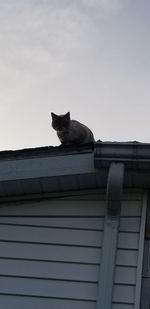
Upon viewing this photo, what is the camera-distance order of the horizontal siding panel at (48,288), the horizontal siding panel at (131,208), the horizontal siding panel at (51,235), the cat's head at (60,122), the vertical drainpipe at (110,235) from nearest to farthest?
the vertical drainpipe at (110,235) < the horizontal siding panel at (48,288) < the horizontal siding panel at (51,235) < the horizontal siding panel at (131,208) < the cat's head at (60,122)

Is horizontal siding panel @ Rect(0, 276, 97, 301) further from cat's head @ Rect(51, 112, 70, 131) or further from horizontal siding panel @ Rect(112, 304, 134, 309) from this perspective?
cat's head @ Rect(51, 112, 70, 131)

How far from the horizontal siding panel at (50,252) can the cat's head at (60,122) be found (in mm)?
2445

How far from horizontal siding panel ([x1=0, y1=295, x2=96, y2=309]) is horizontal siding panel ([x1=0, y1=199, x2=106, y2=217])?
29.9 inches

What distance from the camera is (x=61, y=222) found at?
5426 mm

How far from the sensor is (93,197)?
18.3ft

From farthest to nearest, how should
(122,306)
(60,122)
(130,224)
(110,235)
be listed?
(60,122) → (130,224) → (110,235) → (122,306)

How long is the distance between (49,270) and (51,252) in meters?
0.16

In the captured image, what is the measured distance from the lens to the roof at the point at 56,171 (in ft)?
17.7

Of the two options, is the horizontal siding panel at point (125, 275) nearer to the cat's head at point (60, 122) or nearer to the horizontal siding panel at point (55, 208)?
the horizontal siding panel at point (55, 208)

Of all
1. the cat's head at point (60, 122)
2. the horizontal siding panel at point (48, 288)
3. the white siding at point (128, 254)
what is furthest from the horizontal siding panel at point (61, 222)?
the cat's head at point (60, 122)

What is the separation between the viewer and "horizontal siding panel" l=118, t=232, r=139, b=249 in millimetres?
5219

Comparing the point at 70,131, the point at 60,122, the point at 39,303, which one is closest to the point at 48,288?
the point at 39,303

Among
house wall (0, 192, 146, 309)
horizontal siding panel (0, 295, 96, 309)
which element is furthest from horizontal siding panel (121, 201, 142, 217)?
horizontal siding panel (0, 295, 96, 309)

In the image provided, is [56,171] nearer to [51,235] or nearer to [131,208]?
[51,235]
